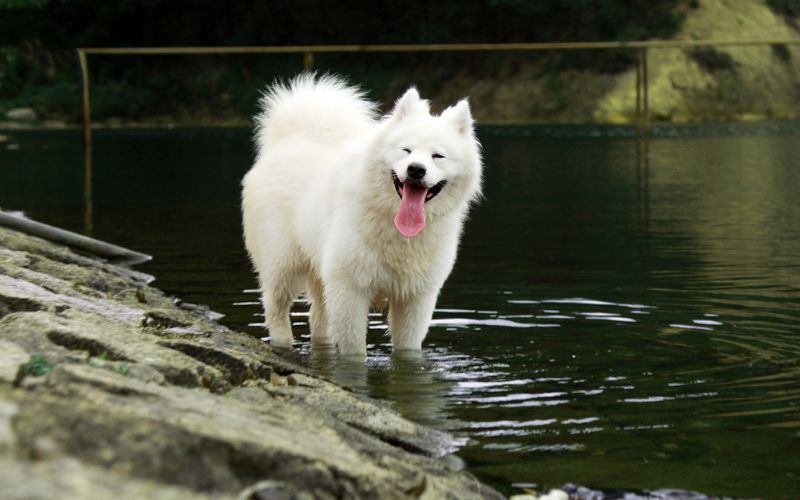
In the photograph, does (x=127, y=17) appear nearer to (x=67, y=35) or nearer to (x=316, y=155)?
(x=67, y=35)

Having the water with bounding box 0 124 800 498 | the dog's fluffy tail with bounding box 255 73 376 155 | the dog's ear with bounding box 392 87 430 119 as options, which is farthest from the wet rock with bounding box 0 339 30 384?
the dog's fluffy tail with bounding box 255 73 376 155

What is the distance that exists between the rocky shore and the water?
57cm

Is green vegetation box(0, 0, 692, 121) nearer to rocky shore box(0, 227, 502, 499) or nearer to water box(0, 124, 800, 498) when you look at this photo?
water box(0, 124, 800, 498)

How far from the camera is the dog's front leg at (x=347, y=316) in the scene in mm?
6863

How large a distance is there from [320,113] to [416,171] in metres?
1.70

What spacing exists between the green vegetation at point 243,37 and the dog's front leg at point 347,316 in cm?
3113

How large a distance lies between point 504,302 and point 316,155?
2.06 meters

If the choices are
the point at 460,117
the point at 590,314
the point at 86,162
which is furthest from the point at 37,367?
the point at 86,162

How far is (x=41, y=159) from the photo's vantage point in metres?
25.1

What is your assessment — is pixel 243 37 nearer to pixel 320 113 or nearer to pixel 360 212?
pixel 320 113

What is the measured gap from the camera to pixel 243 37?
139 ft

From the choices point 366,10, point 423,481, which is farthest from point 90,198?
point 366,10

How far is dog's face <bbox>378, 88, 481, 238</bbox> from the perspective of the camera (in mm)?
6477

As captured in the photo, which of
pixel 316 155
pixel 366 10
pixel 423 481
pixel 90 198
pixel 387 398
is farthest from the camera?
pixel 366 10
